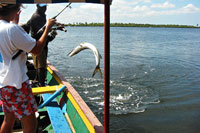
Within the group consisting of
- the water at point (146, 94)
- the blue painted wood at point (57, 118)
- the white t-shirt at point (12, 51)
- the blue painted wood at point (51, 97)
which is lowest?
the water at point (146, 94)

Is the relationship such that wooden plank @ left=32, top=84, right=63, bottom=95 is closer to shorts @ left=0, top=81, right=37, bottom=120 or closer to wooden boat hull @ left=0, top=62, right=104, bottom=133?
wooden boat hull @ left=0, top=62, right=104, bottom=133

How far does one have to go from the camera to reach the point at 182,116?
23.0 feet

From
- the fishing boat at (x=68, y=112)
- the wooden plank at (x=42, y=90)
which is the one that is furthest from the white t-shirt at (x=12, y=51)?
the wooden plank at (x=42, y=90)

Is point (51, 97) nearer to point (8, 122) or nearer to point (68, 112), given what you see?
point (68, 112)

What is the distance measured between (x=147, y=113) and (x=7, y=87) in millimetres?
5732

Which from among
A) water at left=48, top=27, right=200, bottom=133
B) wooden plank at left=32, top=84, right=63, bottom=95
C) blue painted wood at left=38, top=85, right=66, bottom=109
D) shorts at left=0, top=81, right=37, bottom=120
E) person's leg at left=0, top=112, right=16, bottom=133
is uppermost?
shorts at left=0, top=81, right=37, bottom=120

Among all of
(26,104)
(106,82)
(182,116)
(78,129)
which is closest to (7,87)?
(26,104)

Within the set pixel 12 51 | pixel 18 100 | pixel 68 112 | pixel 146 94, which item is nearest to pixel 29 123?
pixel 18 100

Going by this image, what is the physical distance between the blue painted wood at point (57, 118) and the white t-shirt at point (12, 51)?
1.29 meters

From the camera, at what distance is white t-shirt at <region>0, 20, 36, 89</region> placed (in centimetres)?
203

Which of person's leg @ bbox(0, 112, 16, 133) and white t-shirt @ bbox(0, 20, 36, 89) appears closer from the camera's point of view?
white t-shirt @ bbox(0, 20, 36, 89)

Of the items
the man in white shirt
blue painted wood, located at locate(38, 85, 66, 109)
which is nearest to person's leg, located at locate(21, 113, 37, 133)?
the man in white shirt

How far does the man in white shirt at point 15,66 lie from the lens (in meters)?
2.04

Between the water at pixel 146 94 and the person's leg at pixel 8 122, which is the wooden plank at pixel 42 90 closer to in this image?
the person's leg at pixel 8 122
